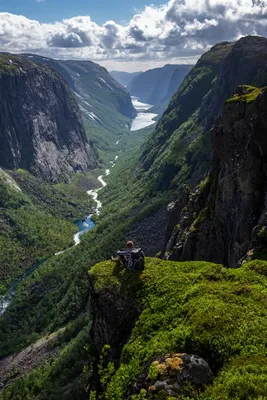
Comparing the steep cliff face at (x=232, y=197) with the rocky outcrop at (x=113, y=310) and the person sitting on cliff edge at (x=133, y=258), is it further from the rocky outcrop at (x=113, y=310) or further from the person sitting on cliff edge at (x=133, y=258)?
the rocky outcrop at (x=113, y=310)

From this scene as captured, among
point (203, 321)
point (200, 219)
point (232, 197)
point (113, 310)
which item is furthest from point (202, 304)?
point (200, 219)

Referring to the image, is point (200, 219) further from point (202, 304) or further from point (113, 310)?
point (202, 304)

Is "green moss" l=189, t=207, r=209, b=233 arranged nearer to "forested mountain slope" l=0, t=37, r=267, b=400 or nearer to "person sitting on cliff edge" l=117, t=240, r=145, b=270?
"forested mountain slope" l=0, t=37, r=267, b=400

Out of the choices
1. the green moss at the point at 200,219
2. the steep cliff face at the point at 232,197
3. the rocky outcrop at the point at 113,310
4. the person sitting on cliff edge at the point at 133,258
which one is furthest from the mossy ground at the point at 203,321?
the green moss at the point at 200,219

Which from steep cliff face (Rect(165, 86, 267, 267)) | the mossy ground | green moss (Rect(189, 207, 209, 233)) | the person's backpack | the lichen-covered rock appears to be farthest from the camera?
green moss (Rect(189, 207, 209, 233))

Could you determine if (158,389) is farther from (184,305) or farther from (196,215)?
(196,215)

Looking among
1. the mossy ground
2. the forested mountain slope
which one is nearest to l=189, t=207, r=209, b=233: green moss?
the forested mountain slope

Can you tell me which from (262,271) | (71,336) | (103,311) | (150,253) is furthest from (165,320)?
(150,253)
